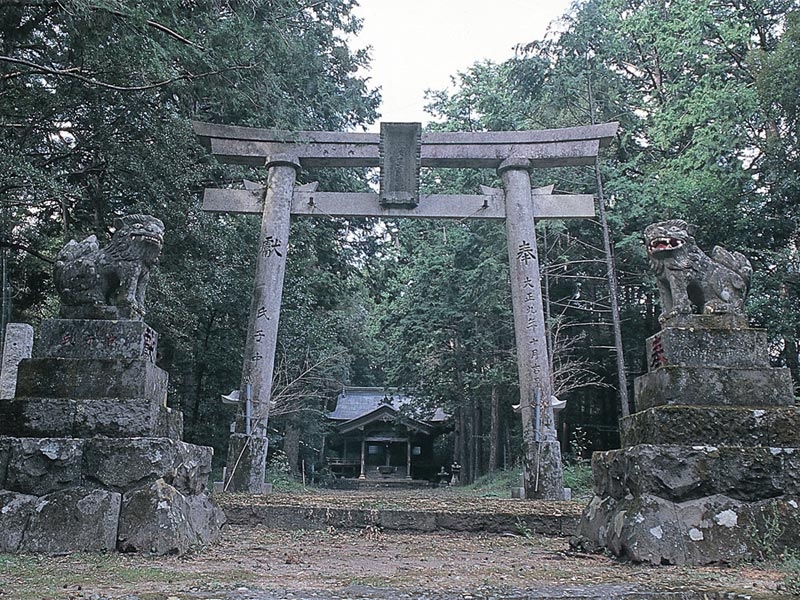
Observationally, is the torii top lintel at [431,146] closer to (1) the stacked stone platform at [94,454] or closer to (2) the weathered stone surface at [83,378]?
(1) the stacked stone platform at [94,454]

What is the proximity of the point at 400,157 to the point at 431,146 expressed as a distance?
1.70 ft

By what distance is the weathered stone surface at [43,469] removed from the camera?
13.8 feet

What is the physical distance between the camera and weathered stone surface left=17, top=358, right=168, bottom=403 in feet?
14.9

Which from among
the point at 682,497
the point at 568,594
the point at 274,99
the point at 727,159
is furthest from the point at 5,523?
the point at 727,159

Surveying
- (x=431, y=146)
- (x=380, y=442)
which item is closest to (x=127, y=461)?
(x=431, y=146)

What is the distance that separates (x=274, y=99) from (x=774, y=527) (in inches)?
321

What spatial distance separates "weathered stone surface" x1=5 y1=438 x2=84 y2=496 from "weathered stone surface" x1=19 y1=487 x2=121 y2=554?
71 millimetres

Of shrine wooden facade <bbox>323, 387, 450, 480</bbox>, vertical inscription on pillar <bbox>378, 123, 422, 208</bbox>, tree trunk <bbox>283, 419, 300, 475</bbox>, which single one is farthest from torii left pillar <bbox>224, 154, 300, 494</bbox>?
shrine wooden facade <bbox>323, 387, 450, 480</bbox>

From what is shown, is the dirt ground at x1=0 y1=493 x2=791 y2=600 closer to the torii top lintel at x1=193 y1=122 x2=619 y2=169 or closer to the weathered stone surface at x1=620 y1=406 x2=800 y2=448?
the weathered stone surface at x1=620 y1=406 x2=800 y2=448

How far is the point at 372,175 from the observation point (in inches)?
752

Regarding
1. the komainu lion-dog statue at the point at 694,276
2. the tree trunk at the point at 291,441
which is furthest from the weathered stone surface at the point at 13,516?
the tree trunk at the point at 291,441

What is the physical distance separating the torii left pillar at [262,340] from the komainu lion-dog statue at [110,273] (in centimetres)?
398

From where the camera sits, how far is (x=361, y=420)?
27156mm

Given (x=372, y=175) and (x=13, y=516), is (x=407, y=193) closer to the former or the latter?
(x=13, y=516)
